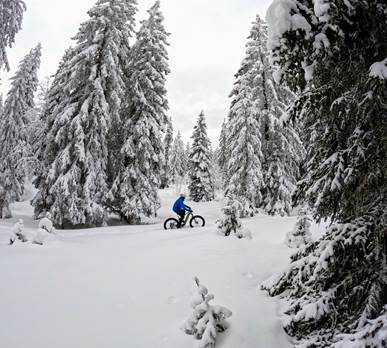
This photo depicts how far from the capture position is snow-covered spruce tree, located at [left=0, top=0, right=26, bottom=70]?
Answer: 12320mm

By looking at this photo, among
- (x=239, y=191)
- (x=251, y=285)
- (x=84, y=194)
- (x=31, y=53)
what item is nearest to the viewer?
(x=251, y=285)

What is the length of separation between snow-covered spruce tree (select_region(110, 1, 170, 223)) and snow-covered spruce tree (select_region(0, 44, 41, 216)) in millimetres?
7965

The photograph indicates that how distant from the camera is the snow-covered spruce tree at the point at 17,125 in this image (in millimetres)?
22250

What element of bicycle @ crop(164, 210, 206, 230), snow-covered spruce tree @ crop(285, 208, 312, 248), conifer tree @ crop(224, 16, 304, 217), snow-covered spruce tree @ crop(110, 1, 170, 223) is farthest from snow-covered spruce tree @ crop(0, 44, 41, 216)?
snow-covered spruce tree @ crop(285, 208, 312, 248)

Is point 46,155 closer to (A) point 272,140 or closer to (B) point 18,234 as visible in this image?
(B) point 18,234

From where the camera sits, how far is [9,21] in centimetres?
1257

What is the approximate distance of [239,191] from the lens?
18.5 metres

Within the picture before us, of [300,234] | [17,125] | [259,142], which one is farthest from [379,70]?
[17,125]

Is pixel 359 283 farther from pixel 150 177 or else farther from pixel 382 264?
pixel 150 177

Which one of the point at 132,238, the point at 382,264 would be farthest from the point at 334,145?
the point at 132,238

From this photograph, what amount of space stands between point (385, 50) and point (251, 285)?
4.42m

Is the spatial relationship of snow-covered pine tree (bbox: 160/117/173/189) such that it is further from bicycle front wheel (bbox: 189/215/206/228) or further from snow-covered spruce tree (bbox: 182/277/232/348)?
snow-covered spruce tree (bbox: 182/277/232/348)

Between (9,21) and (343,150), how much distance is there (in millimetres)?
14417

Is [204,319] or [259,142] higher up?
[259,142]
